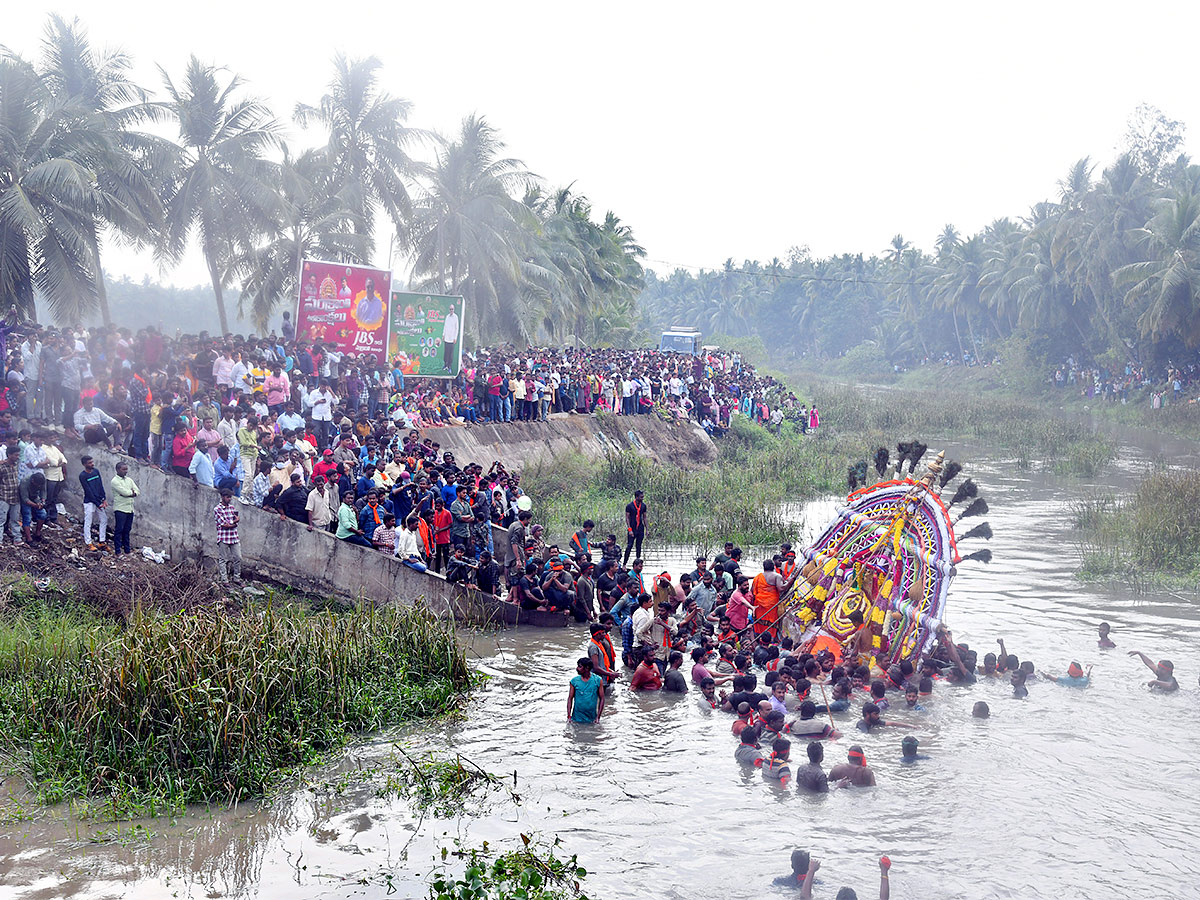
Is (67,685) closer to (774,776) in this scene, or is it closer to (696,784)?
(696,784)

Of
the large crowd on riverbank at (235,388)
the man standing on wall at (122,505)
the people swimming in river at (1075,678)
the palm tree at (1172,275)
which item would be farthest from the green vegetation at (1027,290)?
the man standing on wall at (122,505)

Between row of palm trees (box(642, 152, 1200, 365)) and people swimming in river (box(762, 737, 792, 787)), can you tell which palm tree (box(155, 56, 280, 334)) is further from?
row of palm trees (box(642, 152, 1200, 365))

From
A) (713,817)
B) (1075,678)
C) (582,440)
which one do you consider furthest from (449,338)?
(713,817)

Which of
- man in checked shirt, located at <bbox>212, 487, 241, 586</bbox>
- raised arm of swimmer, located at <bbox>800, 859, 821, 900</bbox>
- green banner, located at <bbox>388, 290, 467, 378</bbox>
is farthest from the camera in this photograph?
green banner, located at <bbox>388, 290, 467, 378</bbox>

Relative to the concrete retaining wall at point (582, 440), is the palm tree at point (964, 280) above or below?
above

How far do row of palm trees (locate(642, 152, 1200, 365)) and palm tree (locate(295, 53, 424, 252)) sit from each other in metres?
29.9

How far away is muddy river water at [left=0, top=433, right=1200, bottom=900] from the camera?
7.66 meters

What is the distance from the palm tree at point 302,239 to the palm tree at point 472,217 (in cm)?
301

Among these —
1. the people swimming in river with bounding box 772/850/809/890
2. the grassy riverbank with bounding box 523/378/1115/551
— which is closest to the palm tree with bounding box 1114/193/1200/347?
the grassy riverbank with bounding box 523/378/1115/551

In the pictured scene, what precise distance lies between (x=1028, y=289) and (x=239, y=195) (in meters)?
45.0

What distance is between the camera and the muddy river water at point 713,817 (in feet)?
25.1

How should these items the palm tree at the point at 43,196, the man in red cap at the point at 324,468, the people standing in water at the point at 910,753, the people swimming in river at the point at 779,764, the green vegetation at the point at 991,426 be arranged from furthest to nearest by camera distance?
the green vegetation at the point at 991,426, the palm tree at the point at 43,196, the man in red cap at the point at 324,468, the people standing in water at the point at 910,753, the people swimming in river at the point at 779,764

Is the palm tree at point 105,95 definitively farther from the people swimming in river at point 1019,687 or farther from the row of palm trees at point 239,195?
the people swimming in river at point 1019,687

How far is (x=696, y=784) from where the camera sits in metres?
9.62
